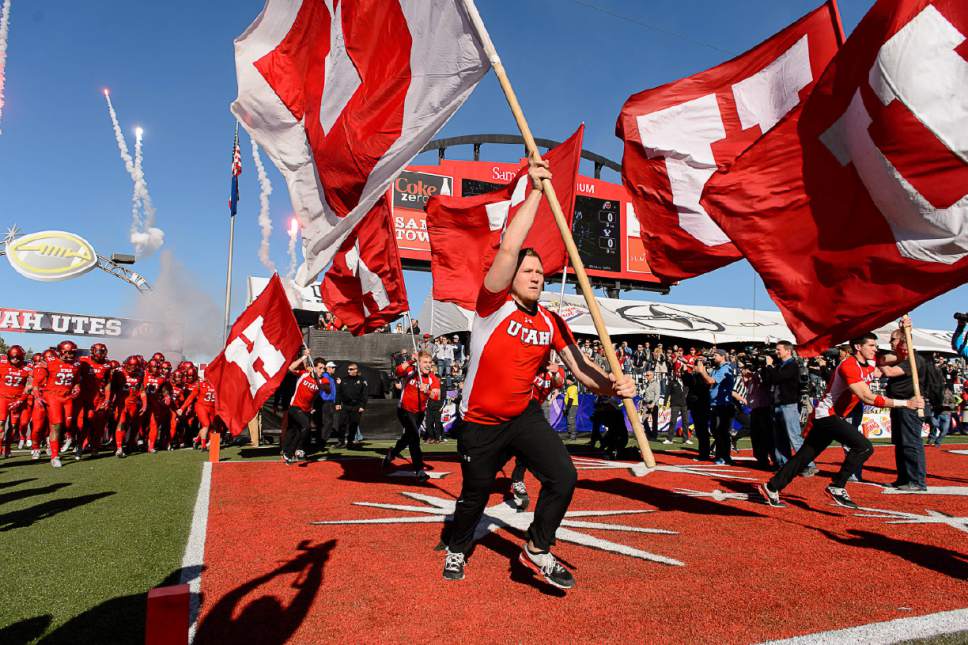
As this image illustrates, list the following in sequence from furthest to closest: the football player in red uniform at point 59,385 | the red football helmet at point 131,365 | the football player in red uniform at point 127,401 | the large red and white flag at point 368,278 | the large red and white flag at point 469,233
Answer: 1. the red football helmet at point 131,365
2. the football player in red uniform at point 127,401
3. the football player in red uniform at point 59,385
4. the large red and white flag at point 469,233
5. the large red and white flag at point 368,278

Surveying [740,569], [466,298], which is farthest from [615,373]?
[466,298]

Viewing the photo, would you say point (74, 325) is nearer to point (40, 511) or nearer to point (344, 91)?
point (40, 511)

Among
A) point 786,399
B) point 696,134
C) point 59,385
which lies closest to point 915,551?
point 696,134

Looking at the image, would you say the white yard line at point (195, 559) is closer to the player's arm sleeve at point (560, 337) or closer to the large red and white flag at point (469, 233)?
the player's arm sleeve at point (560, 337)

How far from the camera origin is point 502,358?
4008 millimetres

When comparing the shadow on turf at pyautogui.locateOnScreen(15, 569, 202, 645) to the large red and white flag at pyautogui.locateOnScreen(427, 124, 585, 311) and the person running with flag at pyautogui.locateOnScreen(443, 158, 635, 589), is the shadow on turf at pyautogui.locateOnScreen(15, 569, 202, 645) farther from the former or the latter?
the large red and white flag at pyautogui.locateOnScreen(427, 124, 585, 311)

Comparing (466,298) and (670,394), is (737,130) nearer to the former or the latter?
(466,298)

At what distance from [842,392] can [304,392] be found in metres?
8.57

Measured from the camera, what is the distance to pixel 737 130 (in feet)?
19.6

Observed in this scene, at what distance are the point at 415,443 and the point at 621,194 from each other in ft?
96.8

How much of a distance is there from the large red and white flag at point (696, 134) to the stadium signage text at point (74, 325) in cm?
5037

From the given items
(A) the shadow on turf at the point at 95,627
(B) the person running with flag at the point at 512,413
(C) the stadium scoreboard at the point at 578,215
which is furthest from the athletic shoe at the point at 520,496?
(C) the stadium scoreboard at the point at 578,215

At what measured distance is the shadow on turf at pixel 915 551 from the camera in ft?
14.5

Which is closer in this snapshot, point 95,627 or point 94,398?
point 95,627
